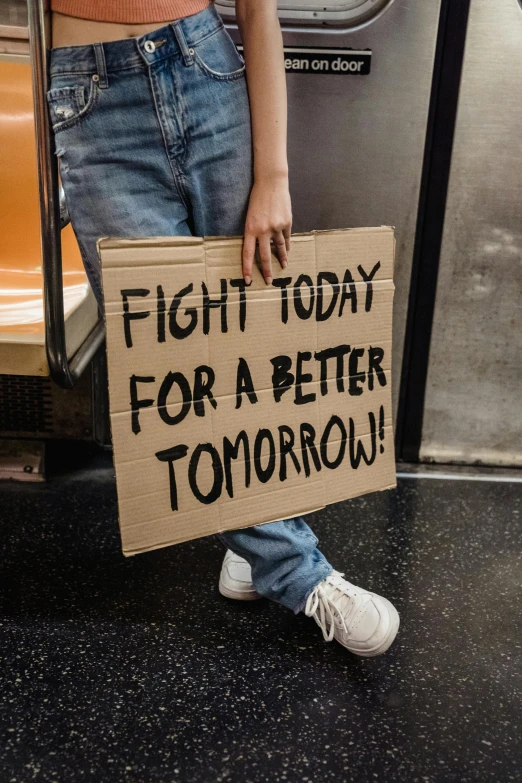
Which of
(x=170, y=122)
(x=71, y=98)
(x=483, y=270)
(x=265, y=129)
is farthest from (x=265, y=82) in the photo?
(x=483, y=270)

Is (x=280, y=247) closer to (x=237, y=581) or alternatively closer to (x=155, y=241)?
(x=155, y=241)

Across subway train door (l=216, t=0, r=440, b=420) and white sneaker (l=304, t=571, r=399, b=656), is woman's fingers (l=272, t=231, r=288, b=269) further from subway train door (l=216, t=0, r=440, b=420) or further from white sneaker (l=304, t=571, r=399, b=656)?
subway train door (l=216, t=0, r=440, b=420)

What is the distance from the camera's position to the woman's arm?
3.89 ft

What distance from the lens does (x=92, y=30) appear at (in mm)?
1107

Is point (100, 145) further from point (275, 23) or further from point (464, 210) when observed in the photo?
point (464, 210)

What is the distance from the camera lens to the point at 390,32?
1.89 meters

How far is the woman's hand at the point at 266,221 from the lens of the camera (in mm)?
1216

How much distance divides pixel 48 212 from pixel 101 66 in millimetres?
310

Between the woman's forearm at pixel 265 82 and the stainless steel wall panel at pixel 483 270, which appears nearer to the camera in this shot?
the woman's forearm at pixel 265 82

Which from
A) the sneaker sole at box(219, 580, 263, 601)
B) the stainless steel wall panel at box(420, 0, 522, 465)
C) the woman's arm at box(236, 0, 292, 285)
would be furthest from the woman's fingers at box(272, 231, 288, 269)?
the stainless steel wall panel at box(420, 0, 522, 465)

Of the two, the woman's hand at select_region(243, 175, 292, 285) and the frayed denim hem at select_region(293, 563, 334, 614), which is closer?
the woman's hand at select_region(243, 175, 292, 285)

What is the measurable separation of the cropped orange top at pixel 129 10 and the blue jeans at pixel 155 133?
0.02 m

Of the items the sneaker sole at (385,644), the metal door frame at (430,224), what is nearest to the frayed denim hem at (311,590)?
the sneaker sole at (385,644)

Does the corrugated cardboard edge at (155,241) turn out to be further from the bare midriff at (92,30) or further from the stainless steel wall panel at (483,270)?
the stainless steel wall panel at (483,270)
